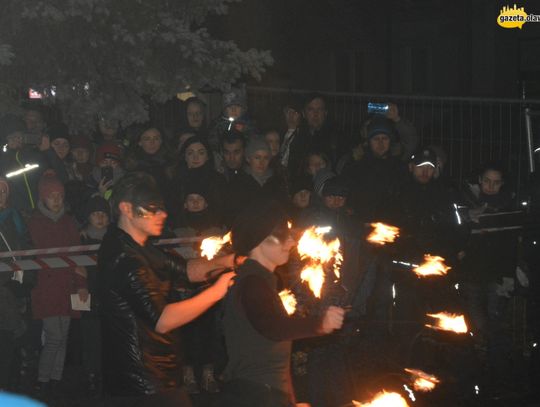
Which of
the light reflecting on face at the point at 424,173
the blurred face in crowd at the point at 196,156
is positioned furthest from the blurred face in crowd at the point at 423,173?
the blurred face in crowd at the point at 196,156

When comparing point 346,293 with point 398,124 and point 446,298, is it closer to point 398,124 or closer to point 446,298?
point 446,298

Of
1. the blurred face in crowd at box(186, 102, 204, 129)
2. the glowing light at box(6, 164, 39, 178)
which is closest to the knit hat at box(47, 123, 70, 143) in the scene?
the glowing light at box(6, 164, 39, 178)

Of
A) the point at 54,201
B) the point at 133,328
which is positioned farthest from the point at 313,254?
the point at 54,201

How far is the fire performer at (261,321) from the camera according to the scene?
4.61 meters

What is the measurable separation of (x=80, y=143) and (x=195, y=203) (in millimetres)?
2353

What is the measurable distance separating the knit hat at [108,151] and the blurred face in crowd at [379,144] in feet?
9.81

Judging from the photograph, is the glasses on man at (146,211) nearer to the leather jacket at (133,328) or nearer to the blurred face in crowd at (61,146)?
the leather jacket at (133,328)

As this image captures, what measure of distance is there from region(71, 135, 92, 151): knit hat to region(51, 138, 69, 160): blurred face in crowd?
137mm

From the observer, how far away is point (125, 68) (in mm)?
10859

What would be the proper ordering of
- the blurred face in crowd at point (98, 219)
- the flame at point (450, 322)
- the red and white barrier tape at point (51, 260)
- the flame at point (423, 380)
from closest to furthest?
the flame at point (423, 380), the red and white barrier tape at point (51, 260), the flame at point (450, 322), the blurred face in crowd at point (98, 219)

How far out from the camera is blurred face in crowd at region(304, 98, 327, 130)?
12.4 m

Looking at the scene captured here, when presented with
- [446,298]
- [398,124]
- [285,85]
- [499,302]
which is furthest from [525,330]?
[285,85]

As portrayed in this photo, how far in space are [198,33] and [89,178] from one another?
2.09 m

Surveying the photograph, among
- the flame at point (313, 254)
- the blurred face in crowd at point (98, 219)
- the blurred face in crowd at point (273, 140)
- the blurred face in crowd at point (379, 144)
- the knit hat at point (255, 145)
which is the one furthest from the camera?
the blurred face in crowd at point (273, 140)
